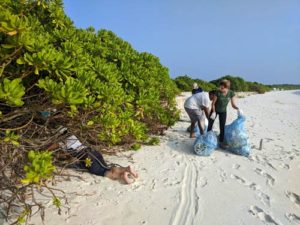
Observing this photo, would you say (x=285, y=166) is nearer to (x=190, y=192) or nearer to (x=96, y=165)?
(x=190, y=192)

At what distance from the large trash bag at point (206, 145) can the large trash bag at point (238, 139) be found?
1.68 ft

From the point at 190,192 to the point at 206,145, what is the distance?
172 centimetres

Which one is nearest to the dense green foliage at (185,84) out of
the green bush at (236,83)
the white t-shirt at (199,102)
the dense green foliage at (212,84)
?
the dense green foliage at (212,84)

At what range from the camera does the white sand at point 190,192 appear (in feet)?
10.8

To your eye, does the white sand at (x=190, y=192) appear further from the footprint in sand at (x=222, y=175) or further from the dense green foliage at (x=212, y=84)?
the dense green foliage at (x=212, y=84)

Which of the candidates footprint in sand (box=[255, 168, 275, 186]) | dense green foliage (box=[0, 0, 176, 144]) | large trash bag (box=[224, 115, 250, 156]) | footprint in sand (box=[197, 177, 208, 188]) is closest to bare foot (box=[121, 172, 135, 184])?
dense green foliage (box=[0, 0, 176, 144])

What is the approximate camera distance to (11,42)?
2508 millimetres

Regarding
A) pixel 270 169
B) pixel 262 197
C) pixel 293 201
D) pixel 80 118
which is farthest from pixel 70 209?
pixel 270 169

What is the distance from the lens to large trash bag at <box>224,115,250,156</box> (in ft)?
18.9

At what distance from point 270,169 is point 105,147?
2937 millimetres

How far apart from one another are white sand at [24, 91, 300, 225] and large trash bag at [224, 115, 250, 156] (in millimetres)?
170

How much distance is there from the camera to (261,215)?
3416 mm

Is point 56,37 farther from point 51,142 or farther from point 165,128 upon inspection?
point 165,128

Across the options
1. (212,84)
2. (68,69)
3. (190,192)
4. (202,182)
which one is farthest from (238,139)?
(212,84)
